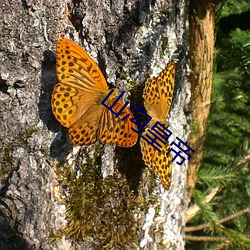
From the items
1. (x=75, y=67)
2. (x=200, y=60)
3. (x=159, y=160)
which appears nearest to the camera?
(x=75, y=67)

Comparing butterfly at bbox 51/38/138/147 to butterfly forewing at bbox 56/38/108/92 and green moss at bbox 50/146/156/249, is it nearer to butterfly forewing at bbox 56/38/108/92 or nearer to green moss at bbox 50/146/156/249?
butterfly forewing at bbox 56/38/108/92

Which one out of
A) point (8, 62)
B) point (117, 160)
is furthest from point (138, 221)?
point (8, 62)

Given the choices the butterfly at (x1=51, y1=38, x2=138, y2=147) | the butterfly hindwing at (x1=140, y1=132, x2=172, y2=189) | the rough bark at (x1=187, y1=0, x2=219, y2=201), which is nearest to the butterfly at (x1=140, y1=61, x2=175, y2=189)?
the butterfly hindwing at (x1=140, y1=132, x2=172, y2=189)

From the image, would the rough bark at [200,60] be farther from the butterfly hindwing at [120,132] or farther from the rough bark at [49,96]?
the butterfly hindwing at [120,132]

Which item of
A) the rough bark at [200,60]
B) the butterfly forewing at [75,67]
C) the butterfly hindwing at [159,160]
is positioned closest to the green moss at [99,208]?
the butterfly hindwing at [159,160]

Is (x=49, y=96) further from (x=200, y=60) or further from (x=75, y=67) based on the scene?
(x=200, y=60)

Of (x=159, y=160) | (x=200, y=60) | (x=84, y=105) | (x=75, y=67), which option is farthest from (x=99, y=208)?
(x=200, y=60)
